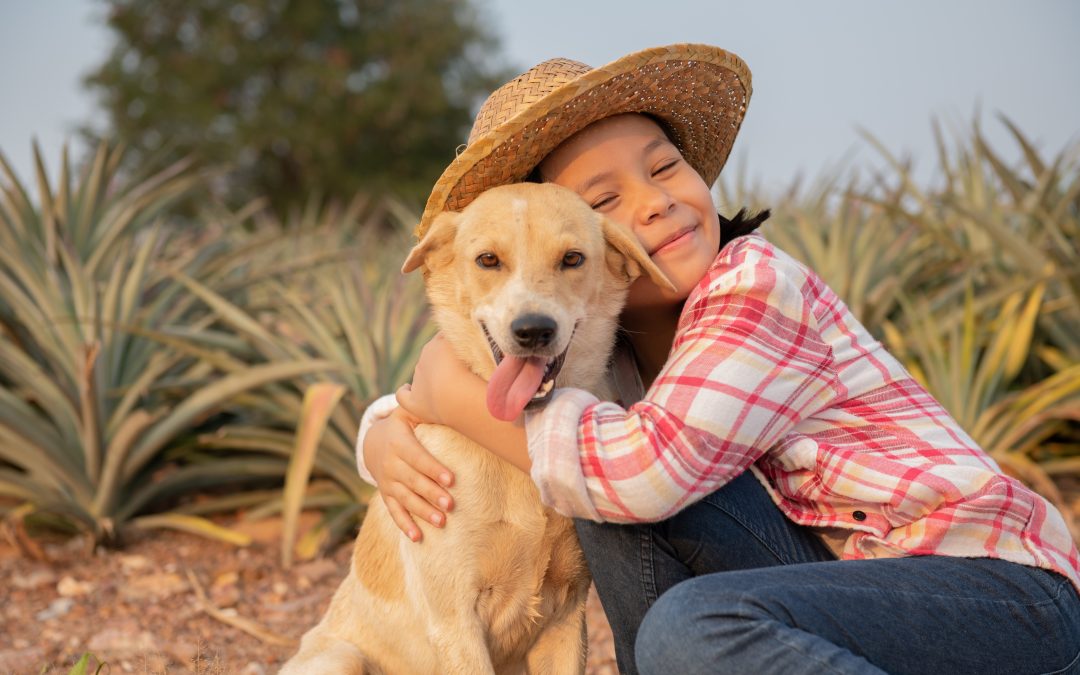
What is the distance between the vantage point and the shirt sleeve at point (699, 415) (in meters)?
1.94

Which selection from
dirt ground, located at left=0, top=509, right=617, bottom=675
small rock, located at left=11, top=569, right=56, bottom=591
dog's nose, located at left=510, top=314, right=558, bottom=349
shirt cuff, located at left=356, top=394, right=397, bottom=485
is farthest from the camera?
small rock, located at left=11, top=569, right=56, bottom=591

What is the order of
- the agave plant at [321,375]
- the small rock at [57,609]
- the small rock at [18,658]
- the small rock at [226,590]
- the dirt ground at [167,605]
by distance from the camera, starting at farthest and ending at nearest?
the agave plant at [321,375] < the small rock at [226,590] < the small rock at [57,609] < the dirt ground at [167,605] < the small rock at [18,658]

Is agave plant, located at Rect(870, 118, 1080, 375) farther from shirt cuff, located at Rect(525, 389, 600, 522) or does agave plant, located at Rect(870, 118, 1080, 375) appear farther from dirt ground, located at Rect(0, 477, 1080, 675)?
shirt cuff, located at Rect(525, 389, 600, 522)

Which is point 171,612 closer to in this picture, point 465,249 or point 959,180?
point 465,249

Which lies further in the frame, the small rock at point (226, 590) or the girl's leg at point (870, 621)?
the small rock at point (226, 590)

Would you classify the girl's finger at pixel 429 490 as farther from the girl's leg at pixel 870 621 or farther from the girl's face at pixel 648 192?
the girl's face at pixel 648 192

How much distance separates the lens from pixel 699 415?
6.34 ft

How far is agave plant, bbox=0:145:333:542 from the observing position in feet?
13.4

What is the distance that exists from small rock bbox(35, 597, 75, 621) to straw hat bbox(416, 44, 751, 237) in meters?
2.19

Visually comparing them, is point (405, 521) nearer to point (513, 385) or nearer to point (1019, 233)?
A: point (513, 385)

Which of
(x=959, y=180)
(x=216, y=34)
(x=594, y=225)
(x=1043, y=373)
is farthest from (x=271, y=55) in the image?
(x=594, y=225)

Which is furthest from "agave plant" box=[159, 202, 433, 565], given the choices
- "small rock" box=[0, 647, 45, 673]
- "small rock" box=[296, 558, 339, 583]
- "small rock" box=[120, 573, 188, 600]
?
"small rock" box=[0, 647, 45, 673]

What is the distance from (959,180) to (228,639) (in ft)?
18.8

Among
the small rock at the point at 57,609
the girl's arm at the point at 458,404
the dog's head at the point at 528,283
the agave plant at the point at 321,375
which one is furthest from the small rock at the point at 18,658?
the dog's head at the point at 528,283
